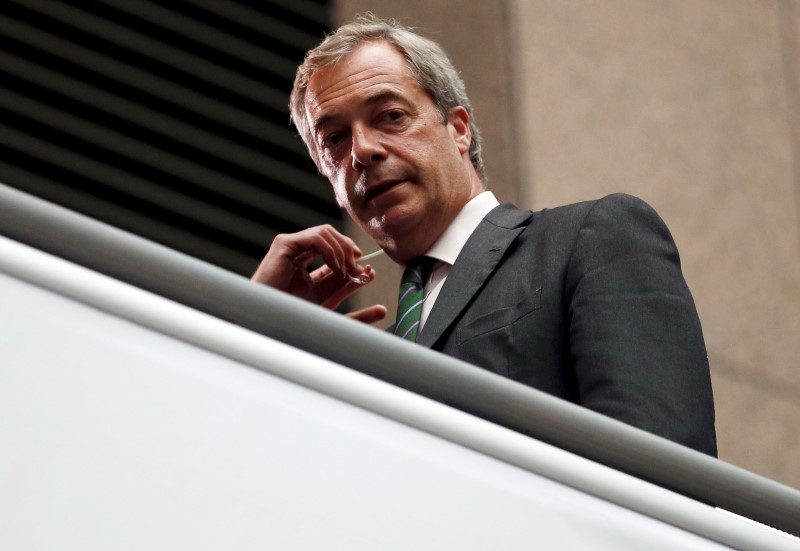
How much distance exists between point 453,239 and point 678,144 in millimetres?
2797

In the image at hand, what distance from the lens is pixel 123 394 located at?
0.83 m

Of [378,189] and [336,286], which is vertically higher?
[378,189]

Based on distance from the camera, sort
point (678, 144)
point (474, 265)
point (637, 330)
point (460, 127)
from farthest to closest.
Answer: point (678, 144) < point (460, 127) < point (474, 265) < point (637, 330)

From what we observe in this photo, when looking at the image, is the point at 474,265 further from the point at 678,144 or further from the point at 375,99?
the point at 678,144

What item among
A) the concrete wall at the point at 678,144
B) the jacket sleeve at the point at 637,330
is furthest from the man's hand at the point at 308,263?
the concrete wall at the point at 678,144

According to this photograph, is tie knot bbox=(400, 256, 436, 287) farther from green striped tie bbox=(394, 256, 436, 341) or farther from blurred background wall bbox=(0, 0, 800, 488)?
blurred background wall bbox=(0, 0, 800, 488)

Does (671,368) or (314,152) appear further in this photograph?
(314,152)

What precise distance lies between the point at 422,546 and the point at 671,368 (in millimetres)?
621

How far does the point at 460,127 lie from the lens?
7.22 feet

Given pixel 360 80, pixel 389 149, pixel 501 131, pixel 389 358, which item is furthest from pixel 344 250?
pixel 501 131

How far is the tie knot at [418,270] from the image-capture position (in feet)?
6.17

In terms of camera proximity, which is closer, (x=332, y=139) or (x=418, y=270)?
(x=418, y=270)

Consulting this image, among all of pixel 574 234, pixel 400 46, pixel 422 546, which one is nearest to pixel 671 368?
pixel 574 234

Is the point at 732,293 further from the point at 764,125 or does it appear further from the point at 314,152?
the point at 314,152
